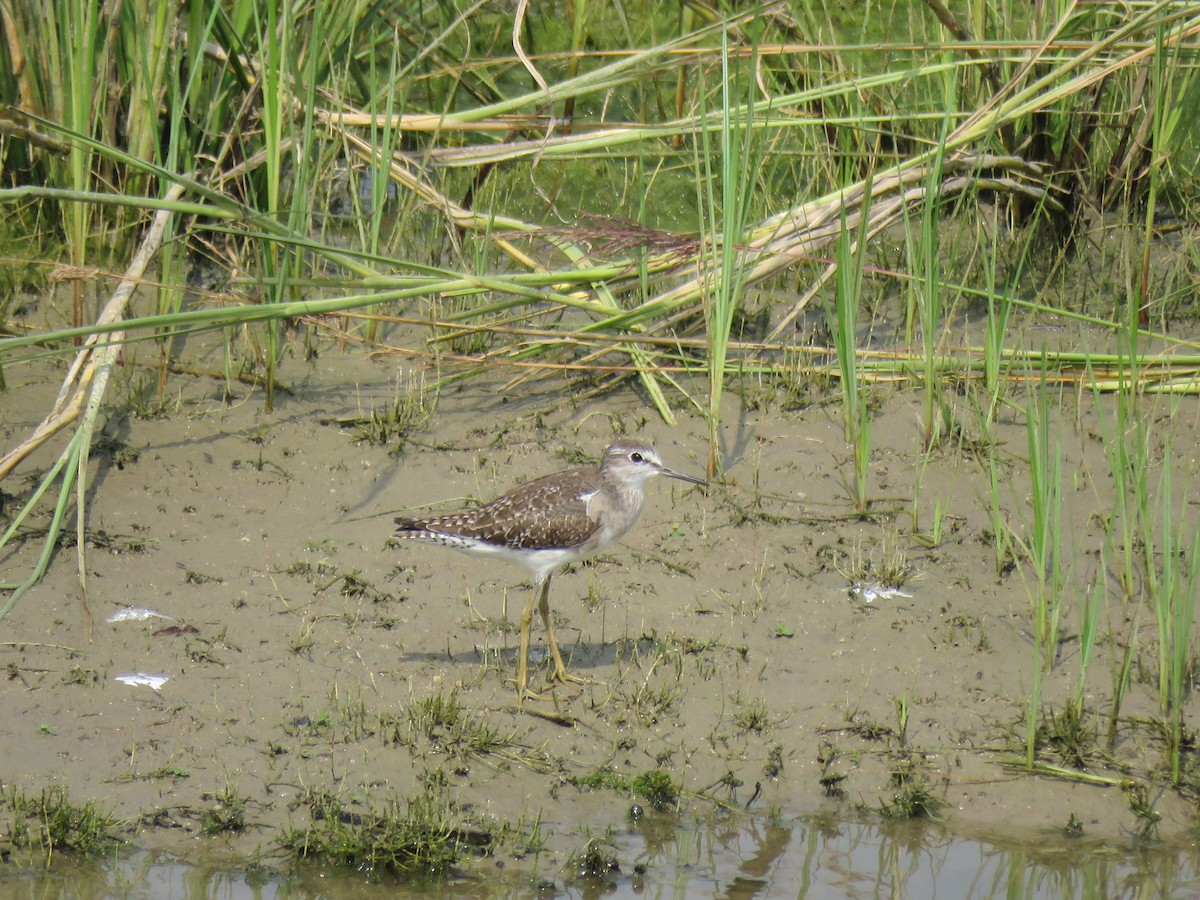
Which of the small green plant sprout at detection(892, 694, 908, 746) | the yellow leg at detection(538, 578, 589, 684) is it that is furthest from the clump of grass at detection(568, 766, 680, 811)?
the small green plant sprout at detection(892, 694, 908, 746)

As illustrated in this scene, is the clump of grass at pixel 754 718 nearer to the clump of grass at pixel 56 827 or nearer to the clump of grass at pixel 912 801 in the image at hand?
the clump of grass at pixel 912 801

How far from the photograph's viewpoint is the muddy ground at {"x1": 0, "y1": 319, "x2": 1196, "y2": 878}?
523 centimetres

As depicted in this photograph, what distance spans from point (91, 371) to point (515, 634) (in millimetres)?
2304

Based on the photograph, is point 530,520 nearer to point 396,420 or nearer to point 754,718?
point 754,718

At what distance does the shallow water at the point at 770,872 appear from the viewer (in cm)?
476

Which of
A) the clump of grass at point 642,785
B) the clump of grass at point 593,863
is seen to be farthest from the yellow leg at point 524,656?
the clump of grass at point 593,863

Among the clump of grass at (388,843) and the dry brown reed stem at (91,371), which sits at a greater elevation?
the dry brown reed stem at (91,371)

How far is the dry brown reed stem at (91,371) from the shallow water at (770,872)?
7.27ft

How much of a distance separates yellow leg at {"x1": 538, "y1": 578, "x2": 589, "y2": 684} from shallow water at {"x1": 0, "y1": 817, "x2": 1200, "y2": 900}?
0.89 metres

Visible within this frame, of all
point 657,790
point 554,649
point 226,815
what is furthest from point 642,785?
point 226,815

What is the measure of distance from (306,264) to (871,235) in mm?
3189

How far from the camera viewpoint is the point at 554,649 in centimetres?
596

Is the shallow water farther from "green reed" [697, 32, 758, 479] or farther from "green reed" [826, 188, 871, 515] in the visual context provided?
"green reed" [697, 32, 758, 479]

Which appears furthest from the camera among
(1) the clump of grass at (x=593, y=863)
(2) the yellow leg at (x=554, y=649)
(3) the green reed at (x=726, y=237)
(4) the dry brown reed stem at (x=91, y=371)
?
(3) the green reed at (x=726, y=237)
